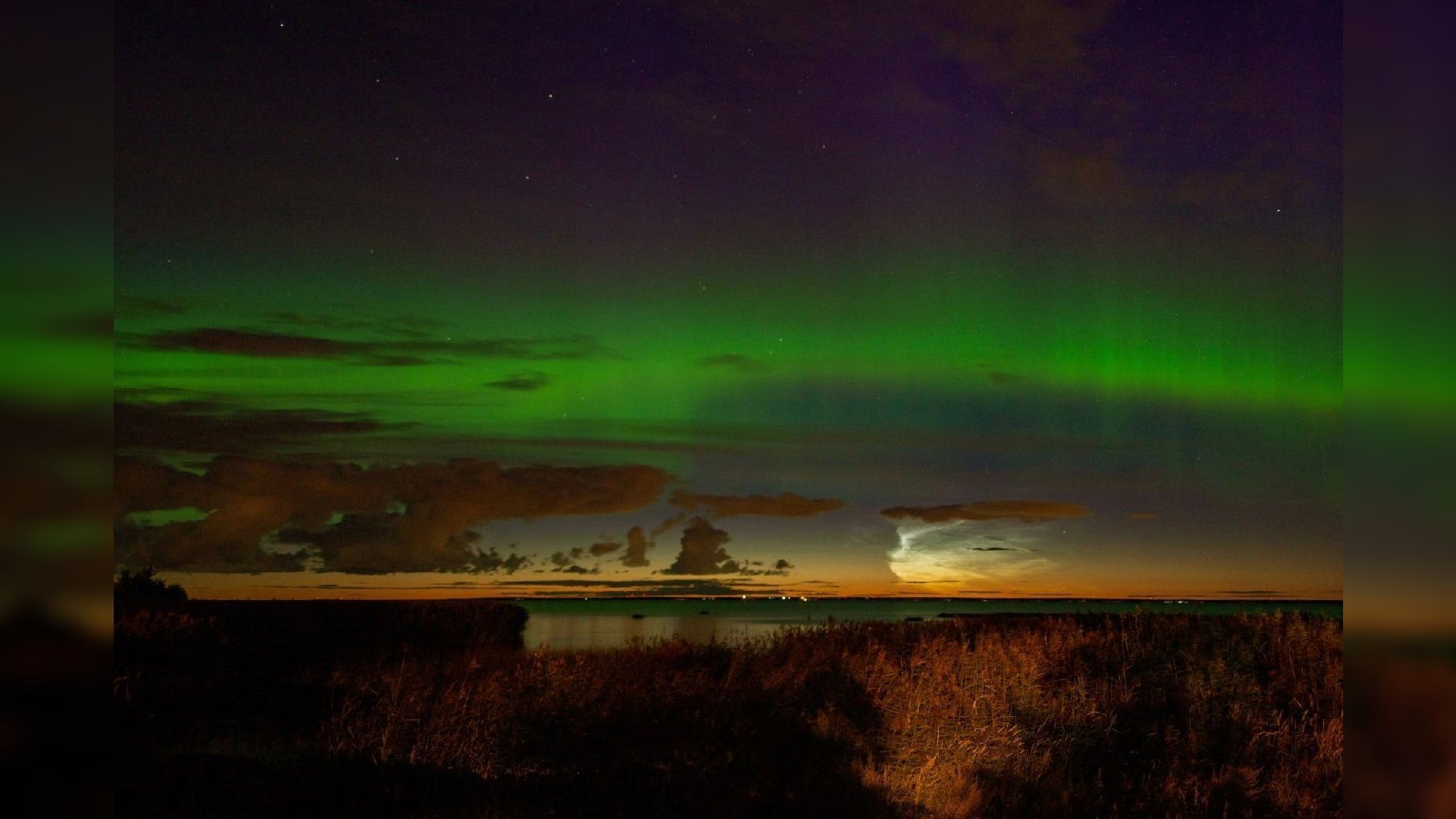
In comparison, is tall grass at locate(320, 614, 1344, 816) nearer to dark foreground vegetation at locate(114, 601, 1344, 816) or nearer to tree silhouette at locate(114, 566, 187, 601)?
dark foreground vegetation at locate(114, 601, 1344, 816)

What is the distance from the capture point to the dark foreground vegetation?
8773mm

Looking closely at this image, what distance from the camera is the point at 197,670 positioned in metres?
13.8

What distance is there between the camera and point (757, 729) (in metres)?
10.7

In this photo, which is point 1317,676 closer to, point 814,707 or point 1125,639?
point 1125,639

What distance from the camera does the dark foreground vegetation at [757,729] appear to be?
28.8 ft

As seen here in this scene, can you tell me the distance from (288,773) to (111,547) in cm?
735

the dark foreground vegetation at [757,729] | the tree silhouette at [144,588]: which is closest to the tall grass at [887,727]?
the dark foreground vegetation at [757,729]

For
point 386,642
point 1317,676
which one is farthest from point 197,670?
point 1317,676

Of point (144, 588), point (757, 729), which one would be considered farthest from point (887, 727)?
point (144, 588)

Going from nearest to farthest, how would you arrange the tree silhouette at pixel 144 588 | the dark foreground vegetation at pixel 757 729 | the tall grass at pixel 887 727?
the dark foreground vegetation at pixel 757 729, the tall grass at pixel 887 727, the tree silhouette at pixel 144 588

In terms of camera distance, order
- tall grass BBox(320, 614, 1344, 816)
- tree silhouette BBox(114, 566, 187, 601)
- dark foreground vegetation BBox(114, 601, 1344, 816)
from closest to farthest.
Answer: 1. dark foreground vegetation BBox(114, 601, 1344, 816)
2. tall grass BBox(320, 614, 1344, 816)
3. tree silhouette BBox(114, 566, 187, 601)

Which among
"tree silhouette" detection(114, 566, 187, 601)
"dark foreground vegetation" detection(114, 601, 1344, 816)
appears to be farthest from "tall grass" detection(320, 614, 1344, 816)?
"tree silhouette" detection(114, 566, 187, 601)

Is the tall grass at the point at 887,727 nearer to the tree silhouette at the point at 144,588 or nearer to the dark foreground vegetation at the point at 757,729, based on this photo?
the dark foreground vegetation at the point at 757,729

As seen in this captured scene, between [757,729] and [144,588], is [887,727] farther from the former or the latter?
[144,588]
